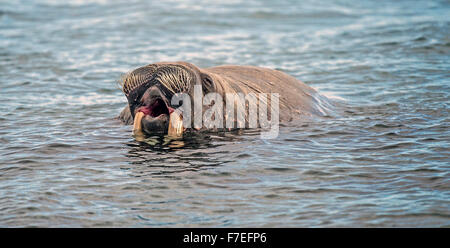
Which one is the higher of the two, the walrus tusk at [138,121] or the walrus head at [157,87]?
the walrus head at [157,87]

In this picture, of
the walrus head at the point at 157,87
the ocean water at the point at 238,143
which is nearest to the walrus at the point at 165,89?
the walrus head at the point at 157,87

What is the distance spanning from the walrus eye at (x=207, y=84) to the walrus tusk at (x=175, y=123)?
47 centimetres

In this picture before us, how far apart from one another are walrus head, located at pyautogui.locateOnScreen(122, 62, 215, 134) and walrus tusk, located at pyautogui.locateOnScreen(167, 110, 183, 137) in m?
0.06

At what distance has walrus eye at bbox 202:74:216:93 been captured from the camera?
28.3 ft

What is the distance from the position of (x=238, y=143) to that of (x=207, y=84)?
2.74 feet

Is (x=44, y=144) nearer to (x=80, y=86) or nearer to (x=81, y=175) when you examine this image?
(x=81, y=175)

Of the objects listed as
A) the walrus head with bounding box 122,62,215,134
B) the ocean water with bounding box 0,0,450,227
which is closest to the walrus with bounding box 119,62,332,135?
the walrus head with bounding box 122,62,215,134

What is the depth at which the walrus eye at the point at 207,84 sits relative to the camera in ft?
28.3

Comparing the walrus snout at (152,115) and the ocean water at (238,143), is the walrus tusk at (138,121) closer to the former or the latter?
the walrus snout at (152,115)

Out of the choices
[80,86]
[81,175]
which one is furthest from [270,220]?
[80,86]
